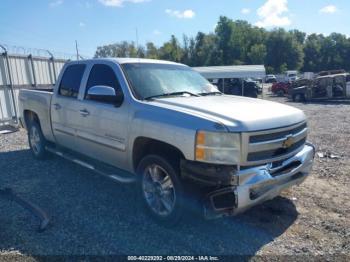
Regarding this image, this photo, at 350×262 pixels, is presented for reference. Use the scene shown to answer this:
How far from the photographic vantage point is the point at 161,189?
12.9 feet

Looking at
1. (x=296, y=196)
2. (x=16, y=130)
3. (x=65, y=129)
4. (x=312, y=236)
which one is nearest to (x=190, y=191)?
(x=312, y=236)

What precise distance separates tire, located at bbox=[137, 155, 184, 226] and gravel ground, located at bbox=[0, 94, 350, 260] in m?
0.19

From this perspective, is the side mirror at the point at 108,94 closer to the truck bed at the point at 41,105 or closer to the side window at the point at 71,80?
the side window at the point at 71,80

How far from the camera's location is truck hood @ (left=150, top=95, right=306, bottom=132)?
335 centimetres

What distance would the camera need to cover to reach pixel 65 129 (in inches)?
219

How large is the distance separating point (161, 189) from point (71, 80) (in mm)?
2767

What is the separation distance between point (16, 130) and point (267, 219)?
9669 mm

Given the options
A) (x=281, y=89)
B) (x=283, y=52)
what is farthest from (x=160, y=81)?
(x=283, y=52)

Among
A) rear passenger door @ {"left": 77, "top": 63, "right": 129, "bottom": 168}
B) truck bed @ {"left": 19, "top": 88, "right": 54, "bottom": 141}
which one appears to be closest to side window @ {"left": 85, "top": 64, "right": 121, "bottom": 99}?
rear passenger door @ {"left": 77, "top": 63, "right": 129, "bottom": 168}

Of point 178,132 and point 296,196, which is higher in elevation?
Result: point 178,132

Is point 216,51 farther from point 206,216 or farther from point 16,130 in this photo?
point 206,216

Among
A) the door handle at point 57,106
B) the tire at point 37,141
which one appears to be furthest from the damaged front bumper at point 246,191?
the tire at point 37,141

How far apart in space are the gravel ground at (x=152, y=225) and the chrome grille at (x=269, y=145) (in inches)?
36.8

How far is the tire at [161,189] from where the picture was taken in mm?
3652
